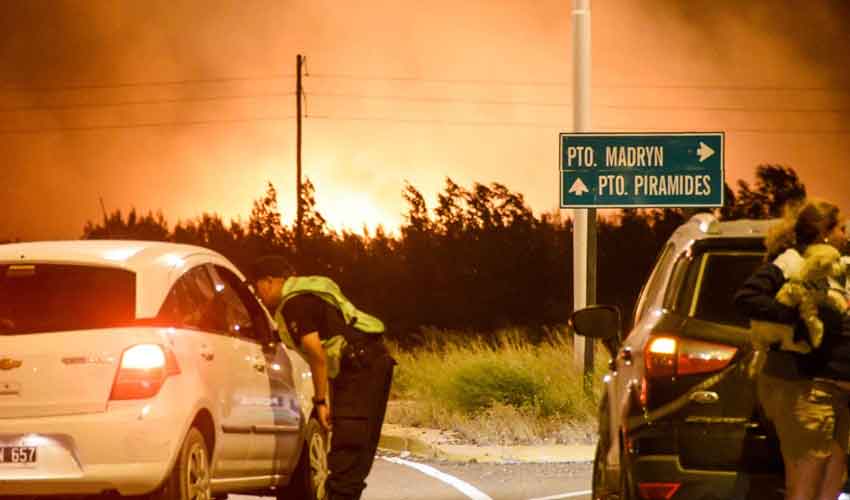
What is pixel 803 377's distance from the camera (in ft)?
24.5

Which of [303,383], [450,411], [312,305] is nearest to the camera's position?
[312,305]

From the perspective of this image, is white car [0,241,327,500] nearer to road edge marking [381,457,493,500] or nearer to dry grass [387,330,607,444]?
road edge marking [381,457,493,500]

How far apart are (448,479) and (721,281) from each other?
772 centimetres

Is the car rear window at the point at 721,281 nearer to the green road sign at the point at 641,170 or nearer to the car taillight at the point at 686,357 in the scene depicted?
the car taillight at the point at 686,357

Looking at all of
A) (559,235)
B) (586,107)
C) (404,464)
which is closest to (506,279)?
(559,235)

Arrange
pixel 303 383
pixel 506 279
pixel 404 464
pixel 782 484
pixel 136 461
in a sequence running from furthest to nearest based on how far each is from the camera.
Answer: pixel 506 279 → pixel 404 464 → pixel 303 383 → pixel 136 461 → pixel 782 484

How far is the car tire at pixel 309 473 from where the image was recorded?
1147 cm

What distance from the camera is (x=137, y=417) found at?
9.13 meters

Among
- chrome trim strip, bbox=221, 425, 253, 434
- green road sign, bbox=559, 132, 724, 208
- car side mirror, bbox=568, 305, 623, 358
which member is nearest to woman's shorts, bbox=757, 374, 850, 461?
car side mirror, bbox=568, 305, 623, 358

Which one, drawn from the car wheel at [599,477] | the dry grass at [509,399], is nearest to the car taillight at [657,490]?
the car wheel at [599,477]

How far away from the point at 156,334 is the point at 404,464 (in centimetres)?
784

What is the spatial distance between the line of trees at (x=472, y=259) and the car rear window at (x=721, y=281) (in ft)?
142

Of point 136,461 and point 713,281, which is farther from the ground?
point 713,281

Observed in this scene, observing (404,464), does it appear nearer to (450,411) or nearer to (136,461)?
(450,411)
